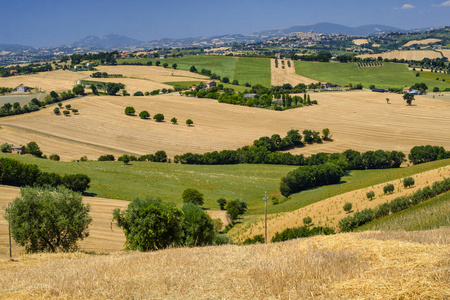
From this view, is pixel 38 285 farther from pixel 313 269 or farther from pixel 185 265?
pixel 313 269

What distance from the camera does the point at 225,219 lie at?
1871 inches

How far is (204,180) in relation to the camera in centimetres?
6525

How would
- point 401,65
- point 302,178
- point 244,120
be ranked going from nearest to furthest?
point 302,178
point 244,120
point 401,65

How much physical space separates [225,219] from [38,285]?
35.3 meters

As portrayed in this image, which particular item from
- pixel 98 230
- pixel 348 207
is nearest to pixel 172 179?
pixel 98 230

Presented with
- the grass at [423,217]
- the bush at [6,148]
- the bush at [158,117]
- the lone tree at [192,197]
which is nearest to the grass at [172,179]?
the lone tree at [192,197]

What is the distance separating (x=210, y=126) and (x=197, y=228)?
72.9 metres

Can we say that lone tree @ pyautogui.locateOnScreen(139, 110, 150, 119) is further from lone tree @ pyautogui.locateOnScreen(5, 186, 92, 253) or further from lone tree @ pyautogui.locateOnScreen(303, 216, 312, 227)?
lone tree @ pyautogui.locateOnScreen(5, 186, 92, 253)

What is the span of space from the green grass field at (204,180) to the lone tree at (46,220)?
24525mm

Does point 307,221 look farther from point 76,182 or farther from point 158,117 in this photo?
point 158,117

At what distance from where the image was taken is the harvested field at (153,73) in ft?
562

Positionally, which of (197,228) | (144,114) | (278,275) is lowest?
(197,228)

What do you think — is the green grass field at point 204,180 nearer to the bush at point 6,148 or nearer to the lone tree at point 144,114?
the bush at point 6,148

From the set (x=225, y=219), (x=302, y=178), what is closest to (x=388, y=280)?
(x=225, y=219)
